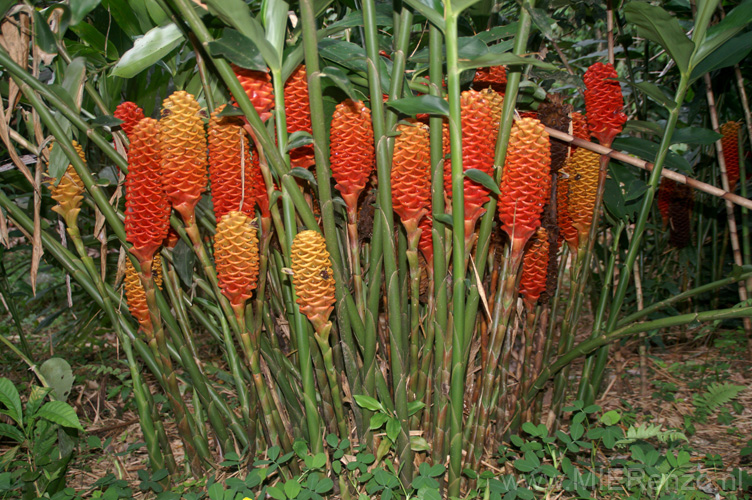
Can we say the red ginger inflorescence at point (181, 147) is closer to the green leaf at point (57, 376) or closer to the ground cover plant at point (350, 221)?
the ground cover plant at point (350, 221)

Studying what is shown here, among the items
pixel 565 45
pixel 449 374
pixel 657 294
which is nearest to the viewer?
pixel 449 374

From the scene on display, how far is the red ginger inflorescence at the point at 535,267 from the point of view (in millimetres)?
1177

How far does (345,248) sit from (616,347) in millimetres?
1567

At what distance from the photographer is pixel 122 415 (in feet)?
6.47

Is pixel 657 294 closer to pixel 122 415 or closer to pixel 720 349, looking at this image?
pixel 720 349

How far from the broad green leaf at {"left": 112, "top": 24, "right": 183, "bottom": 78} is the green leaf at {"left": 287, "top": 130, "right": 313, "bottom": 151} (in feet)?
1.02

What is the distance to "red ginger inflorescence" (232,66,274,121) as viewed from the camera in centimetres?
89

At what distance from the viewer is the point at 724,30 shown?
42.3 inches

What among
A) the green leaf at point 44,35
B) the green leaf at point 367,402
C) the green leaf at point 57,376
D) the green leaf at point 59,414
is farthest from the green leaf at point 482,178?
the green leaf at point 57,376

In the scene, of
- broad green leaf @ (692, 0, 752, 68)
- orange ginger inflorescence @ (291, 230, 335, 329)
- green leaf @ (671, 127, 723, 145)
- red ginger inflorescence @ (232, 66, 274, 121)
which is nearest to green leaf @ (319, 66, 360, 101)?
red ginger inflorescence @ (232, 66, 274, 121)

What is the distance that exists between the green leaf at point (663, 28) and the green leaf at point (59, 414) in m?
1.44

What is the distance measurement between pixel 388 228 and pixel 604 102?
2.05 feet

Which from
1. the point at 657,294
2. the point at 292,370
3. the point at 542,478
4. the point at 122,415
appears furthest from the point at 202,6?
the point at 657,294

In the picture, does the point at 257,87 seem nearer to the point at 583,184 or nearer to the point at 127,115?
the point at 127,115
